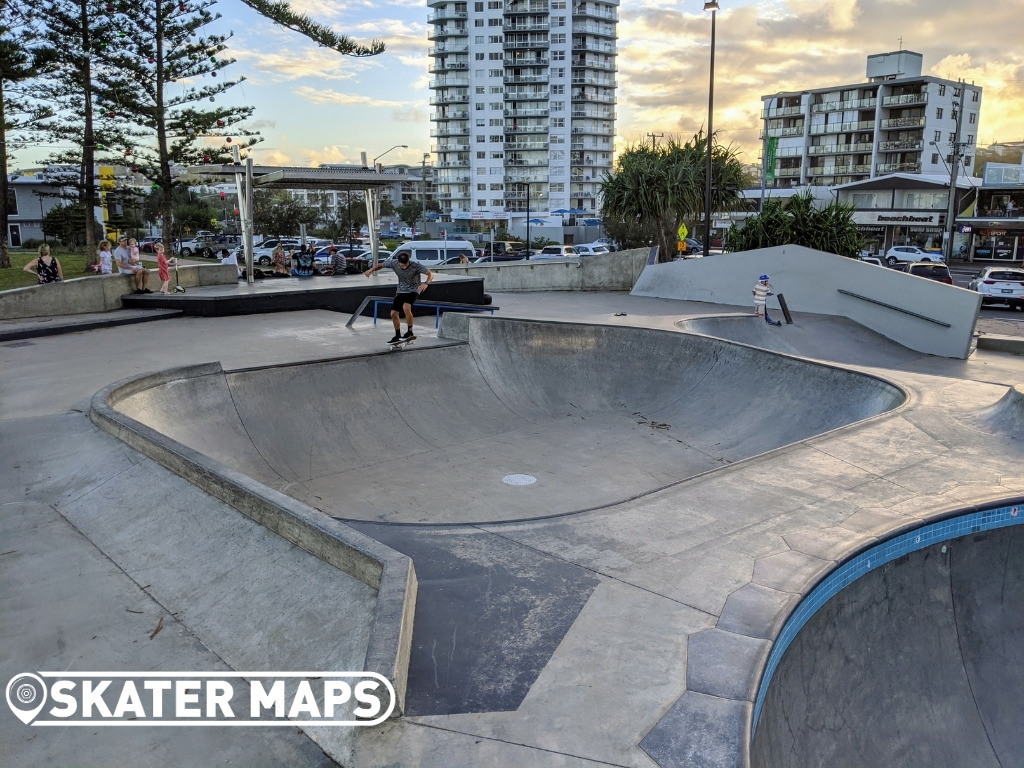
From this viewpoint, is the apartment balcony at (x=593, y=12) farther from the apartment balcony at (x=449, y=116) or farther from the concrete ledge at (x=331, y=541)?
the concrete ledge at (x=331, y=541)

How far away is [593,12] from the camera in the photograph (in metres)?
99.5

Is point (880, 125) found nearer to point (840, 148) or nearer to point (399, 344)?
point (840, 148)

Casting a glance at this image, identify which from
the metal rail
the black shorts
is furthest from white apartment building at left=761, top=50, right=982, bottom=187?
the black shorts

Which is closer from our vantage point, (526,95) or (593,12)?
(593,12)

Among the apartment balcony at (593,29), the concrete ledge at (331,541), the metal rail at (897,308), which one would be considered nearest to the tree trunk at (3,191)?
the concrete ledge at (331,541)

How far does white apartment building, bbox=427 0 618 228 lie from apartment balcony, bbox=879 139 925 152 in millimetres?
35704

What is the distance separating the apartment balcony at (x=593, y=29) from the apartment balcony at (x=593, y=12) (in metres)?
1.00

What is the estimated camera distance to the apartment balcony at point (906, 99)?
231ft

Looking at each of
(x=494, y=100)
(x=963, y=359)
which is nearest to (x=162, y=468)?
(x=963, y=359)

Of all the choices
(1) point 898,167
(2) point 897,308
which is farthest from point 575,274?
(1) point 898,167

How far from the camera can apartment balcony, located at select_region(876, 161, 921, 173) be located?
7144 centimetres

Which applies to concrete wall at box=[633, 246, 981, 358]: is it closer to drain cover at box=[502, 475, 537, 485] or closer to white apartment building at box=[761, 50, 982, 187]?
drain cover at box=[502, 475, 537, 485]

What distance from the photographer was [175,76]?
25078 mm

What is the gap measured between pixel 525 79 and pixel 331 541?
104508mm
